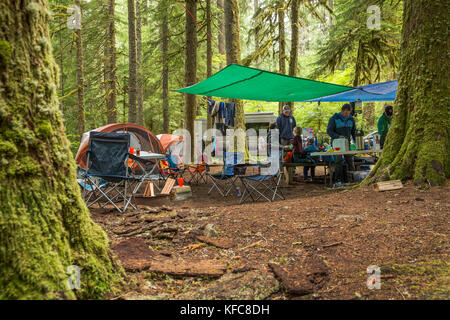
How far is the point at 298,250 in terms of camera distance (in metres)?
2.30

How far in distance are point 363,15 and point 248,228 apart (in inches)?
311

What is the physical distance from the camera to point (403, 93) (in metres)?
3.98

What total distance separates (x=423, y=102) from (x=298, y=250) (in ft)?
8.60

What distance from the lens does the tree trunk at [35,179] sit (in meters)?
1.26

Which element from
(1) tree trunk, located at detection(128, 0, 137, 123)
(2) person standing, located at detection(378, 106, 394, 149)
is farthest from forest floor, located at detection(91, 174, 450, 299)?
(1) tree trunk, located at detection(128, 0, 137, 123)

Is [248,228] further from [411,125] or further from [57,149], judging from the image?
[411,125]

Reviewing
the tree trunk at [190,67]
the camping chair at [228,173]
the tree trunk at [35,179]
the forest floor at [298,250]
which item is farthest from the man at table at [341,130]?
the tree trunk at [35,179]

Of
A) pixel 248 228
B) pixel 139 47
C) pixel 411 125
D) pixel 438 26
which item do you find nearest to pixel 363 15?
pixel 438 26

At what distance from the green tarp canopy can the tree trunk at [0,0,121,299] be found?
11.2 feet

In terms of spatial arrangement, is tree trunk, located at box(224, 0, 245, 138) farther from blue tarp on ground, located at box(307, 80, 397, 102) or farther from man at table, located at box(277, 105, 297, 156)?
blue tarp on ground, located at box(307, 80, 397, 102)

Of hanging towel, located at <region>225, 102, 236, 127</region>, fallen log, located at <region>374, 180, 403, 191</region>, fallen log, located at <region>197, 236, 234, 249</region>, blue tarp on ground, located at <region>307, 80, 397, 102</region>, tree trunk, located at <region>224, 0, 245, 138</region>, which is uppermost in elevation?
tree trunk, located at <region>224, 0, 245, 138</region>

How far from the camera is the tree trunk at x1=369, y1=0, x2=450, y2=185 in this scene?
354 centimetres

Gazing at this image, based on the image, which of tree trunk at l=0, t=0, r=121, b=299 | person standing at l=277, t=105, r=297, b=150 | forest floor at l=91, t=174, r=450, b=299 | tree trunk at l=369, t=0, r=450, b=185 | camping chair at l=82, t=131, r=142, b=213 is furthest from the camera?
person standing at l=277, t=105, r=297, b=150

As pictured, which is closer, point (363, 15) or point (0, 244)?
point (0, 244)
